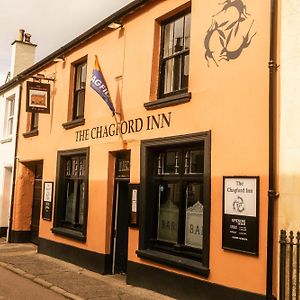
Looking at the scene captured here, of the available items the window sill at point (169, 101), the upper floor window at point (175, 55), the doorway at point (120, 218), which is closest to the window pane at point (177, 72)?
the upper floor window at point (175, 55)

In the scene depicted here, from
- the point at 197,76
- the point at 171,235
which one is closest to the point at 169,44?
the point at 197,76

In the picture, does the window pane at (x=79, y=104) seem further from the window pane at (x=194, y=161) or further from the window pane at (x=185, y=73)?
the window pane at (x=194, y=161)

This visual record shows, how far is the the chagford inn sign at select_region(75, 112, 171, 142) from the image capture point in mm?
8945

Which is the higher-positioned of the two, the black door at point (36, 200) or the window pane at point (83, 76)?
the window pane at point (83, 76)

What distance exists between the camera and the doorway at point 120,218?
34.2 feet

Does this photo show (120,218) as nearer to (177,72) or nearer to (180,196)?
(180,196)

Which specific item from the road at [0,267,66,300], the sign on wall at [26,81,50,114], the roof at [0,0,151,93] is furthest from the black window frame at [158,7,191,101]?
the sign on wall at [26,81,50,114]

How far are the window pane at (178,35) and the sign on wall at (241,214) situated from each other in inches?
126

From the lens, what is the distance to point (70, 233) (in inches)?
465

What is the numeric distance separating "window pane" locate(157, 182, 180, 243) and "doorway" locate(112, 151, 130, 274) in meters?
1.53

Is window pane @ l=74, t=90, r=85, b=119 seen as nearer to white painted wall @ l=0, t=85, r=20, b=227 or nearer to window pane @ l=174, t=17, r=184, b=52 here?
window pane @ l=174, t=17, r=184, b=52

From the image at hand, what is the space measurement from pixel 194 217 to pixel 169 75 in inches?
120

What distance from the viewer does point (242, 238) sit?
6863 millimetres

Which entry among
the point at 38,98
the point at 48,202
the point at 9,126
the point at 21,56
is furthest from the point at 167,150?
the point at 21,56
